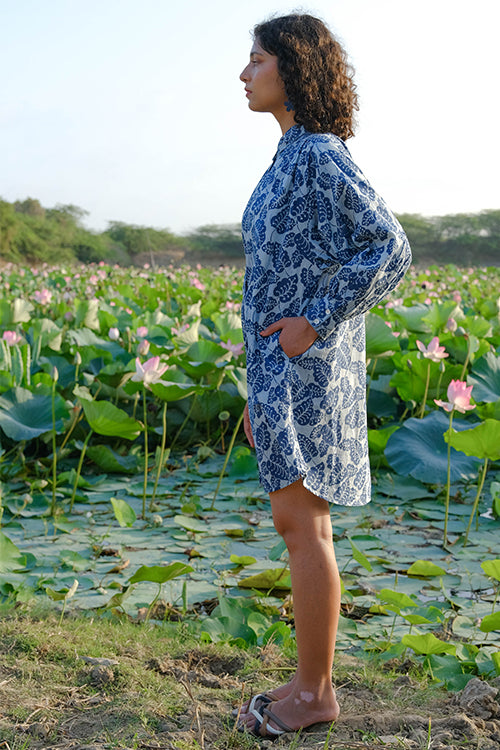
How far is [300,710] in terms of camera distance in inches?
55.9

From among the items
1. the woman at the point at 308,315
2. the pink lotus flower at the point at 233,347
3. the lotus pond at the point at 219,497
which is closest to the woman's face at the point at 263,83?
the woman at the point at 308,315

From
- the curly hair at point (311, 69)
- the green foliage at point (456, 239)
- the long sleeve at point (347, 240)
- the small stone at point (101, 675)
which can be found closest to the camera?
the long sleeve at point (347, 240)

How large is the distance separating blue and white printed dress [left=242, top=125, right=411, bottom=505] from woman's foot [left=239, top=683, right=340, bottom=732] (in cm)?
37

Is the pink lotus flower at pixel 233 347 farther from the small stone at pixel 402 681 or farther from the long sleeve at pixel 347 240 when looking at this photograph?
the long sleeve at pixel 347 240

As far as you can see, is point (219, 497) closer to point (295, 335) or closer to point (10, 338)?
point (10, 338)

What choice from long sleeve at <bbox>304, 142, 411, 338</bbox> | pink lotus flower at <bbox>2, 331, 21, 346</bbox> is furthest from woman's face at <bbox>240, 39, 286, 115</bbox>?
pink lotus flower at <bbox>2, 331, 21, 346</bbox>

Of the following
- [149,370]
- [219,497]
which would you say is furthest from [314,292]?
[219,497]

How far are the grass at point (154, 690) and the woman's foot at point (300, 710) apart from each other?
0.07ft

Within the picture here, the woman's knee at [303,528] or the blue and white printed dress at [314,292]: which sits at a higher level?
the blue and white printed dress at [314,292]

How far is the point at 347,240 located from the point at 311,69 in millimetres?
348

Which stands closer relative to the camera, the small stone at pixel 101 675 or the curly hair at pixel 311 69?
the curly hair at pixel 311 69

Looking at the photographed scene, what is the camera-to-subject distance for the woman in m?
1.36

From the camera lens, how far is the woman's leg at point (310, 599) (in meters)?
1.38

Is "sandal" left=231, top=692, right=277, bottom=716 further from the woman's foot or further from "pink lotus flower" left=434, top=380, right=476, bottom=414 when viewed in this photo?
"pink lotus flower" left=434, top=380, right=476, bottom=414
